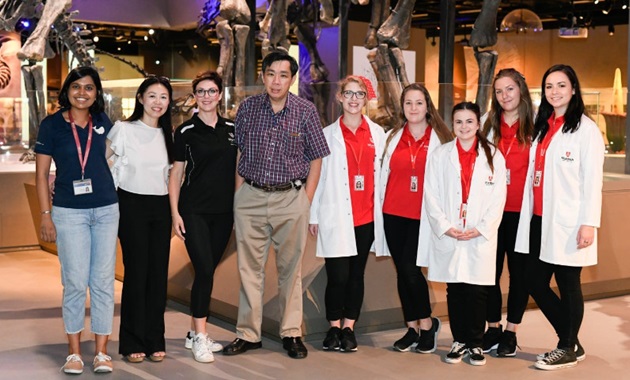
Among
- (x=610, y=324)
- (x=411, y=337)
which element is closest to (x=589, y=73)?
(x=610, y=324)

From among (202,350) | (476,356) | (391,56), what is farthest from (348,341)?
(391,56)

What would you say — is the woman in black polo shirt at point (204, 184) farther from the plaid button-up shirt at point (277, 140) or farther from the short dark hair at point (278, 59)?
the short dark hair at point (278, 59)

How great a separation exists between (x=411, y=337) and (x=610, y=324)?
1532 millimetres

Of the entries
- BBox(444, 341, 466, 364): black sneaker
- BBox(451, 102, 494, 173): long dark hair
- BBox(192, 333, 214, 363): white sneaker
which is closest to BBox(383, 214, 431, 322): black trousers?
BBox(444, 341, 466, 364): black sneaker

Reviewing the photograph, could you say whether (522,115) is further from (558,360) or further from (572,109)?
(558,360)

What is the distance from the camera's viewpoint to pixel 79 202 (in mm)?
3822

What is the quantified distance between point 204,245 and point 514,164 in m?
1.65

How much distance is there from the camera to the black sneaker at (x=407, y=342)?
4473 mm

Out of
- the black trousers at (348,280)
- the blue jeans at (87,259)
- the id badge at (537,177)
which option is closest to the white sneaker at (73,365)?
the blue jeans at (87,259)

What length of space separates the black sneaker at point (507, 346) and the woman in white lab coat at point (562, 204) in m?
0.21

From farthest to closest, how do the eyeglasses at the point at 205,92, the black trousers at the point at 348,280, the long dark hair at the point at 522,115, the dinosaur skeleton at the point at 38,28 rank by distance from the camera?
the dinosaur skeleton at the point at 38,28 < the black trousers at the point at 348,280 < the long dark hair at the point at 522,115 < the eyeglasses at the point at 205,92

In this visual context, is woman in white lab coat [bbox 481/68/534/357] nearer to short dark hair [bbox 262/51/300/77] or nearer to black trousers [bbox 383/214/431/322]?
black trousers [bbox 383/214/431/322]

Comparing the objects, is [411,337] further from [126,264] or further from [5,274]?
[5,274]

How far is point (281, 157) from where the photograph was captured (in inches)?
161
